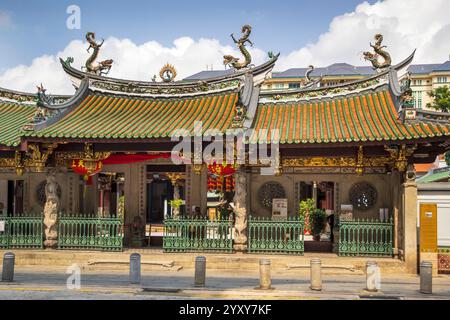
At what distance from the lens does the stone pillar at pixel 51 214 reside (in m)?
17.6

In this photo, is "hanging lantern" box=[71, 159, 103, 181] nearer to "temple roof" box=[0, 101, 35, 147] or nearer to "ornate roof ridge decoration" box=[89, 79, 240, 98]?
"temple roof" box=[0, 101, 35, 147]

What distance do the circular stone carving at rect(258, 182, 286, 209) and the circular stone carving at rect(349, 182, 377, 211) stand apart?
2528mm

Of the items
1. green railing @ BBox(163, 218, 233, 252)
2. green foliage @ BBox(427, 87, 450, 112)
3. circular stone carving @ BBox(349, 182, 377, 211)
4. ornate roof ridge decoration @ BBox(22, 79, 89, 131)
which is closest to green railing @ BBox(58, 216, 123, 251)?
green railing @ BBox(163, 218, 233, 252)

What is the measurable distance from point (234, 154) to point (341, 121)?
3783 millimetres

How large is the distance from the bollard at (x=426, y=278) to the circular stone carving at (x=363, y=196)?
545 cm

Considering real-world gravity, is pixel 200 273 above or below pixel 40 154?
below

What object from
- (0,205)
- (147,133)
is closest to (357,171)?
(147,133)

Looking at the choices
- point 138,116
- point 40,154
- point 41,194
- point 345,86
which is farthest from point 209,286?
point 41,194

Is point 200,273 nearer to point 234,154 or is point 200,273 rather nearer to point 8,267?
point 234,154

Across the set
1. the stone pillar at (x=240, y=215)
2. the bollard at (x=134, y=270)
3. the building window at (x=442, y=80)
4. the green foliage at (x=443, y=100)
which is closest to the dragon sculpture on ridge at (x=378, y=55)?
the stone pillar at (x=240, y=215)

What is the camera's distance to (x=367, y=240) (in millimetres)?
16234

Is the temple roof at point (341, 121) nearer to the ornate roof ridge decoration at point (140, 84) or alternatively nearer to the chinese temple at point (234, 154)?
the chinese temple at point (234, 154)

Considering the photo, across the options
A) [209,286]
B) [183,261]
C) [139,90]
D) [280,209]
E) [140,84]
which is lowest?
[209,286]
